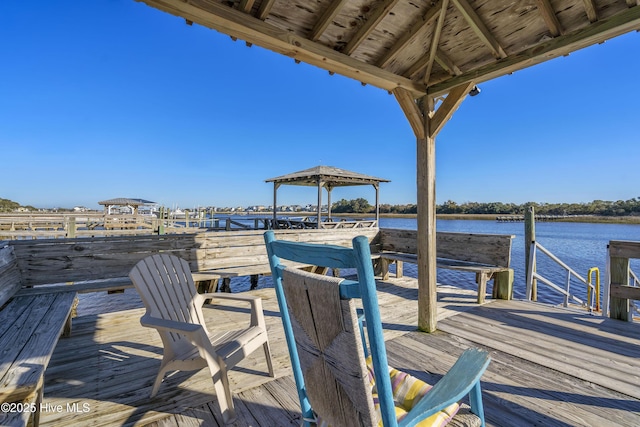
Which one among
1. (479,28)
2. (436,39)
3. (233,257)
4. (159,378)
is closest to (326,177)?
(233,257)

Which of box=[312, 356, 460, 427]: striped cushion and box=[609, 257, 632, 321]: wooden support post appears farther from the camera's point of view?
box=[609, 257, 632, 321]: wooden support post

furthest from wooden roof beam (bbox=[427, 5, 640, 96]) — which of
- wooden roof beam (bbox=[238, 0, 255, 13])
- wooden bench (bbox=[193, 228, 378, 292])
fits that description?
wooden bench (bbox=[193, 228, 378, 292])

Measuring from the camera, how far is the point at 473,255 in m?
4.23

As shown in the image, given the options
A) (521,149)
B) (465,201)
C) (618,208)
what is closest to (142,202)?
(521,149)

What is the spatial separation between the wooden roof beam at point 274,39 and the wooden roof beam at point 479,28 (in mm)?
679

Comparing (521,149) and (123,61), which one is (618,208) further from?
(123,61)

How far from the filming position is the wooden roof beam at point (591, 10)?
6.00 ft

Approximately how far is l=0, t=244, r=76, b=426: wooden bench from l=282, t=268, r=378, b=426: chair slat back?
1075mm

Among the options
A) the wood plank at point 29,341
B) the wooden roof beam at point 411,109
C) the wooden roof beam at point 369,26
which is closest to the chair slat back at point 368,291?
the wood plank at point 29,341

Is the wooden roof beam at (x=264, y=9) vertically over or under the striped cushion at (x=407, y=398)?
over

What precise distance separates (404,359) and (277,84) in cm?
1407

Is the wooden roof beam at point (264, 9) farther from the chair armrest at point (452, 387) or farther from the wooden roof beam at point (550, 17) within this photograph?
the chair armrest at point (452, 387)

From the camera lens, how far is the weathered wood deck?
1.64 metres

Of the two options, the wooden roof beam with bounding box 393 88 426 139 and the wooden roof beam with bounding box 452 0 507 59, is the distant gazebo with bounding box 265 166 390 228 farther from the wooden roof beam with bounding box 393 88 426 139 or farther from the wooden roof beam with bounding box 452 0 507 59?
the wooden roof beam with bounding box 452 0 507 59
